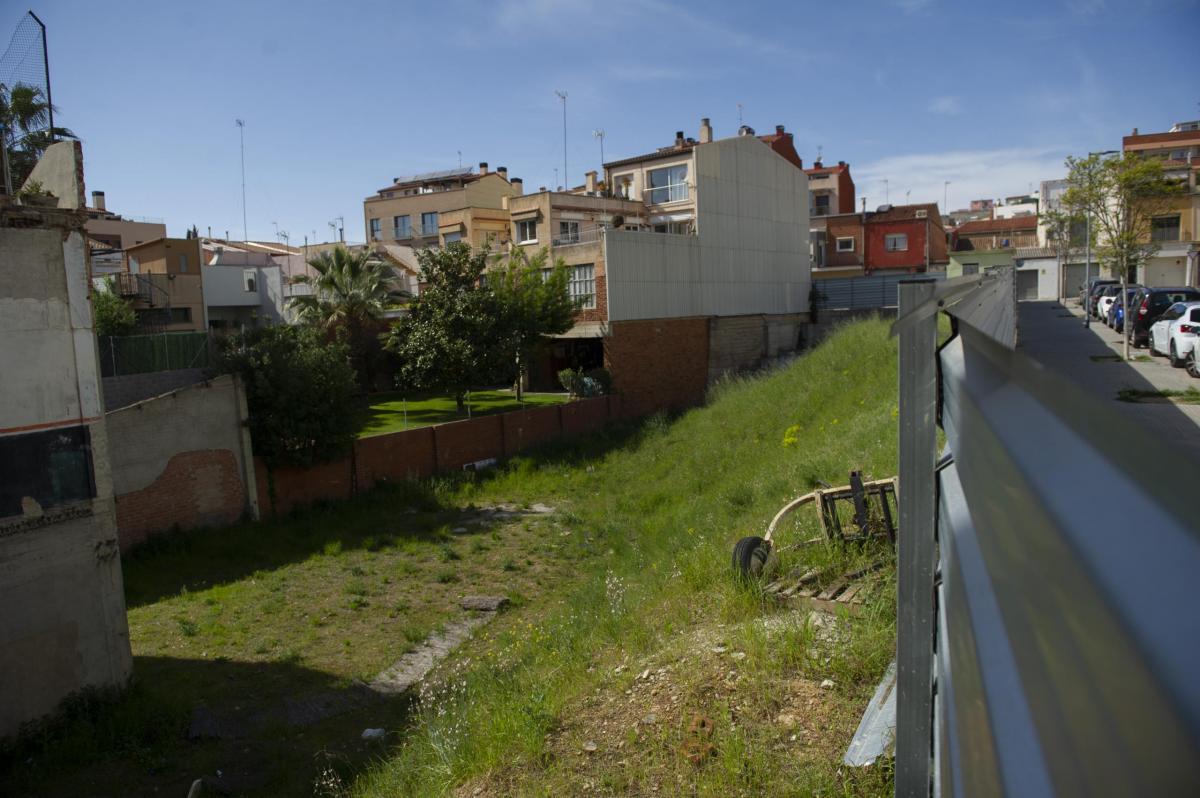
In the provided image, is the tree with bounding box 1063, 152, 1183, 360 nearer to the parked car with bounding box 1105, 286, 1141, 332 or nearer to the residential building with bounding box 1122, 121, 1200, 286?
the parked car with bounding box 1105, 286, 1141, 332

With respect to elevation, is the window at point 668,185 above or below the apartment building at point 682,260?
above

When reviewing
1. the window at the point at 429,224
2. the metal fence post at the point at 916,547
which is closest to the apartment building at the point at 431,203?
the window at the point at 429,224

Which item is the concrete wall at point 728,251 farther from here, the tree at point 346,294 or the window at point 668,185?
the tree at point 346,294

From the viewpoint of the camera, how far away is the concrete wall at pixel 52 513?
34.2 ft

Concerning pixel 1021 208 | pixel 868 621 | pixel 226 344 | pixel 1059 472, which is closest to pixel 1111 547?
pixel 1059 472

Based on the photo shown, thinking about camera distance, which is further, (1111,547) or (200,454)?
(200,454)

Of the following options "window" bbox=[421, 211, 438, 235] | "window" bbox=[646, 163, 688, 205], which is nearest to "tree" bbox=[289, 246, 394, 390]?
"window" bbox=[646, 163, 688, 205]

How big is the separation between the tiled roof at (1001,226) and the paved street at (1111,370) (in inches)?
1648

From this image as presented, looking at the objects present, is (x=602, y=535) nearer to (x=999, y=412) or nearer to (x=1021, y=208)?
(x=999, y=412)

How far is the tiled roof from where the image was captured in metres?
67.2

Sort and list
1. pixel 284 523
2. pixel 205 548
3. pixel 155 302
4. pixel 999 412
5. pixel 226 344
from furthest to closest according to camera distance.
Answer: pixel 155 302
pixel 226 344
pixel 284 523
pixel 205 548
pixel 999 412

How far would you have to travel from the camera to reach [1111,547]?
2.60ft

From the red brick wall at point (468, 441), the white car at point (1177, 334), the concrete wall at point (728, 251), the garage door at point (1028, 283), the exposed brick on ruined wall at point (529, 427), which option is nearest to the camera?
the white car at point (1177, 334)

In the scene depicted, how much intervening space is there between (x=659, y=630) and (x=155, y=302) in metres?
37.5
